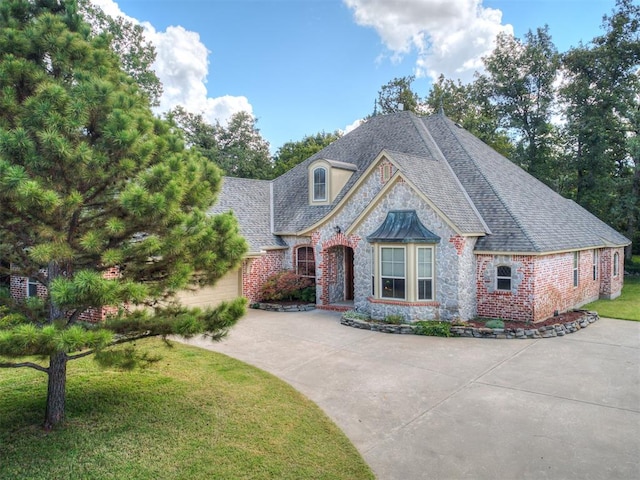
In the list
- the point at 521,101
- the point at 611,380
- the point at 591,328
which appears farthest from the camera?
the point at 521,101

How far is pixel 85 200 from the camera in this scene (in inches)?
222

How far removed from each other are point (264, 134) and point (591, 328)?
34.1m

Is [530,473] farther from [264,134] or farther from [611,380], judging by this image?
[264,134]

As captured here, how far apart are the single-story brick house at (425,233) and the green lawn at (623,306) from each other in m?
0.44

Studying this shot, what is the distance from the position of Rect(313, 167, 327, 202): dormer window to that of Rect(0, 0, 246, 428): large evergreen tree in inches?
458

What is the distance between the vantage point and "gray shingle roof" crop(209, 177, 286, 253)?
17.4 m

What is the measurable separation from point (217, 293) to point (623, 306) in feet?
51.7

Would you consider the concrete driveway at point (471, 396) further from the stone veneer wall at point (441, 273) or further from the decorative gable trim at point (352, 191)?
the decorative gable trim at point (352, 191)

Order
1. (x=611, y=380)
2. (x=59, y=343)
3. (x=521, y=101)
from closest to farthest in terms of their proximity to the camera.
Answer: (x=59, y=343), (x=611, y=380), (x=521, y=101)

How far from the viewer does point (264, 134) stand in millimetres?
41531

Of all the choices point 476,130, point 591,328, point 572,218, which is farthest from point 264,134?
point 591,328

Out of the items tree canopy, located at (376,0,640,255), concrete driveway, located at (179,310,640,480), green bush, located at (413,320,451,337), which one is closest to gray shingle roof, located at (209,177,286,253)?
concrete driveway, located at (179,310,640,480)

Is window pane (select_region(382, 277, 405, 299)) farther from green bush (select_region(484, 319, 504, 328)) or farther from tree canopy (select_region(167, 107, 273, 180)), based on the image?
tree canopy (select_region(167, 107, 273, 180))

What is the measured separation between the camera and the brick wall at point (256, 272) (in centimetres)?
1678
